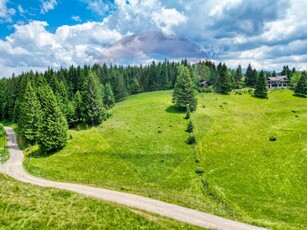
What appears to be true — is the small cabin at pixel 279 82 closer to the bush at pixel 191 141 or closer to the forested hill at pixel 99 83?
the forested hill at pixel 99 83

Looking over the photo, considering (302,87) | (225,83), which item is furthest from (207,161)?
(302,87)

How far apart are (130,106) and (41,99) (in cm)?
3594

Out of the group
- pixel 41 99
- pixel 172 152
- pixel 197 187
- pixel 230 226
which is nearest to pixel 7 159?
pixel 41 99

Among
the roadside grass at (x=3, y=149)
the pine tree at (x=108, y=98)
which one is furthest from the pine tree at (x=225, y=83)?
the roadside grass at (x=3, y=149)

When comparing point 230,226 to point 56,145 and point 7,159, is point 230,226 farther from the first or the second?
point 7,159

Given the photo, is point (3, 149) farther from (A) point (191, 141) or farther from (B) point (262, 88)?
(B) point (262, 88)

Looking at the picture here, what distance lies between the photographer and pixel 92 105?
81.7 metres

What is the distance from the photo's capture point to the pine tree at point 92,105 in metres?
81.2

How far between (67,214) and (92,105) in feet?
193

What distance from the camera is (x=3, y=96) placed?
116500 mm

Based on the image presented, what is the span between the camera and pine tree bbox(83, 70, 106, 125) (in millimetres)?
81188

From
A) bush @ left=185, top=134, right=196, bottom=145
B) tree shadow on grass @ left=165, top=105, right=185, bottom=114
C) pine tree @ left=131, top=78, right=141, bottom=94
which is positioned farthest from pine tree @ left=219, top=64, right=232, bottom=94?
bush @ left=185, top=134, right=196, bottom=145

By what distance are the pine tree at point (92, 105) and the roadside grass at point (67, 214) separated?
167ft

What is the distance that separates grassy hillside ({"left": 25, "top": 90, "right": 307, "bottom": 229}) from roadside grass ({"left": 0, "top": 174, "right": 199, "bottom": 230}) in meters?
8.73
